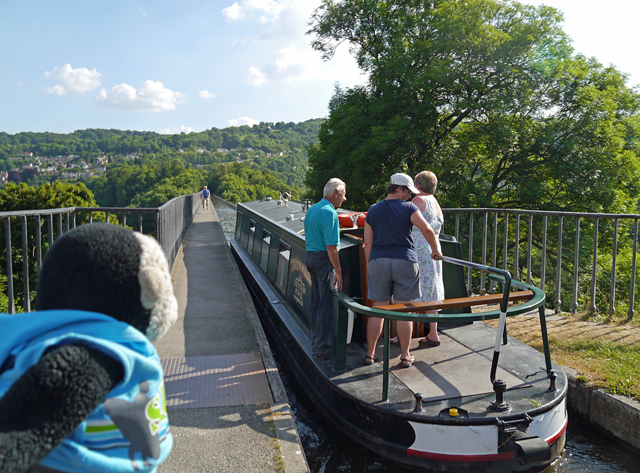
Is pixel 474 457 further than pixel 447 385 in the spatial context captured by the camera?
No

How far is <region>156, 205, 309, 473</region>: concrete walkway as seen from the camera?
3.22m

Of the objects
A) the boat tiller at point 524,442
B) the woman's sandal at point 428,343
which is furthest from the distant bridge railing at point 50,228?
the boat tiller at point 524,442

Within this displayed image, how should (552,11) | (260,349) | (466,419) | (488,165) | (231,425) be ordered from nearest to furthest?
(466,419), (231,425), (260,349), (552,11), (488,165)

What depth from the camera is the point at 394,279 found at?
14.3 feet

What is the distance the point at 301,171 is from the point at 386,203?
164 meters

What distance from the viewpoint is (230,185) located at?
9100cm

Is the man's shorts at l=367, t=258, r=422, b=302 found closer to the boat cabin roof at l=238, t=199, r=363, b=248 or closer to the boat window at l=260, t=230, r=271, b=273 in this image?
the boat cabin roof at l=238, t=199, r=363, b=248

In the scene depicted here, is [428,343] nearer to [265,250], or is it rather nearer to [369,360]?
[369,360]

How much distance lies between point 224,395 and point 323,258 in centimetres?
152

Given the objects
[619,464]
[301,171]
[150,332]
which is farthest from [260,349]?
[301,171]

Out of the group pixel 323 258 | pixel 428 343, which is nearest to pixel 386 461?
pixel 428 343

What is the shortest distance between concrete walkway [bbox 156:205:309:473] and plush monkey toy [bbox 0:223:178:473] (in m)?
2.17

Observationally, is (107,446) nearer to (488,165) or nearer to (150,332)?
(150,332)

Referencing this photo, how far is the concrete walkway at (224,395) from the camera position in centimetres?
322
